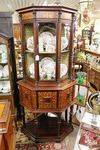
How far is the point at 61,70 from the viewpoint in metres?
→ 2.63

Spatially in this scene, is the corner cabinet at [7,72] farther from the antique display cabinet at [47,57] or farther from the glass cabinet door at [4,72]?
the antique display cabinet at [47,57]

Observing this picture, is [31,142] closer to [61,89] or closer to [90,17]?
[61,89]

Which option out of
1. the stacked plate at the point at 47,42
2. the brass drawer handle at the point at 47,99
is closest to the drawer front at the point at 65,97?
the brass drawer handle at the point at 47,99

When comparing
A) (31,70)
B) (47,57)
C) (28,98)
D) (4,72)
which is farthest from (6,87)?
(47,57)

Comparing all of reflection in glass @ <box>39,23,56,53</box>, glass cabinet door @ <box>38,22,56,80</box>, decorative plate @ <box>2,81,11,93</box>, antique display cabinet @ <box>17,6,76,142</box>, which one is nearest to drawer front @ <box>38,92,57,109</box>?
antique display cabinet @ <box>17,6,76,142</box>

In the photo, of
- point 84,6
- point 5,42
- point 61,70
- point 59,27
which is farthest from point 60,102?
point 84,6

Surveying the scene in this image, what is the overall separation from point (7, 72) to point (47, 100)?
100 centimetres

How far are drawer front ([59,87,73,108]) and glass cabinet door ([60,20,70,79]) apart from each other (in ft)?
0.75

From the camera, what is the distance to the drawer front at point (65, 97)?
260 centimetres

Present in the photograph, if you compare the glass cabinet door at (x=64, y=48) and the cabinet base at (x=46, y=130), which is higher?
the glass cabinet door at (x=64, y=48)

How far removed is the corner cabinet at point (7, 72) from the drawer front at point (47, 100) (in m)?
0.68

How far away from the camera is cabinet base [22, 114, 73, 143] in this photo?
2.90 metres

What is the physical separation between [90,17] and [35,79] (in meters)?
4.11

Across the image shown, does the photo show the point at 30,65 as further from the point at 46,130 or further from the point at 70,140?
the point at 70,140
